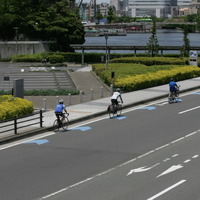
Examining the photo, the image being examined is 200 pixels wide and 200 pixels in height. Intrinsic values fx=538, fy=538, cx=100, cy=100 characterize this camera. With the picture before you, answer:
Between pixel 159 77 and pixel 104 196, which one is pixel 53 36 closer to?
pixel 159 77

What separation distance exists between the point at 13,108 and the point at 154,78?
17.8 meters

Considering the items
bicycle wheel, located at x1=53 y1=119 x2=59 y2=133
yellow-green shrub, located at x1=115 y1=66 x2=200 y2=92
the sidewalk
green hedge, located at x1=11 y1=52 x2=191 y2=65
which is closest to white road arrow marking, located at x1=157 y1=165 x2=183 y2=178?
the sidewalk

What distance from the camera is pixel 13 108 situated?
27.6 meters

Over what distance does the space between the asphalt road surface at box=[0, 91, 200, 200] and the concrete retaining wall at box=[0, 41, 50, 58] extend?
6235 cm

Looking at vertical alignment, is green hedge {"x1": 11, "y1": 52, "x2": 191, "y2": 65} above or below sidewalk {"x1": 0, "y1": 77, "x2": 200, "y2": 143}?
above

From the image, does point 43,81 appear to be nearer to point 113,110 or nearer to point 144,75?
point 144,75

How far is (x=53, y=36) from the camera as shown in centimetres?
8881

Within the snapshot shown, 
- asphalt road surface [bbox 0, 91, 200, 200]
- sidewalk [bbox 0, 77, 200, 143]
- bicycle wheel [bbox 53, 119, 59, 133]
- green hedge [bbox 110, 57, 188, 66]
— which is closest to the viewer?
asphalt road surface [bbox 0, 91, 200, 200]

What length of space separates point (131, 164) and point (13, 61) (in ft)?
203

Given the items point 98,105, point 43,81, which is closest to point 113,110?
point 98,105

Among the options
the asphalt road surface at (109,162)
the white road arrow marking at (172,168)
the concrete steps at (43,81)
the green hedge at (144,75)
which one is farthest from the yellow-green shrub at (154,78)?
the white road arrow marking at (172,168)

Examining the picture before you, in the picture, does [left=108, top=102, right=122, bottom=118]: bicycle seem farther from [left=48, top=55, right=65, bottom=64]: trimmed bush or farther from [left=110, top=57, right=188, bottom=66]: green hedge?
[left=48, top=55, right=65, bottom=64]: trimmed bush

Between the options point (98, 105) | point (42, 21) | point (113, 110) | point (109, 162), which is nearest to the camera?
point (109, 162)

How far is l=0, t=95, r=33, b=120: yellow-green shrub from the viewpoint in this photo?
26.8 m
